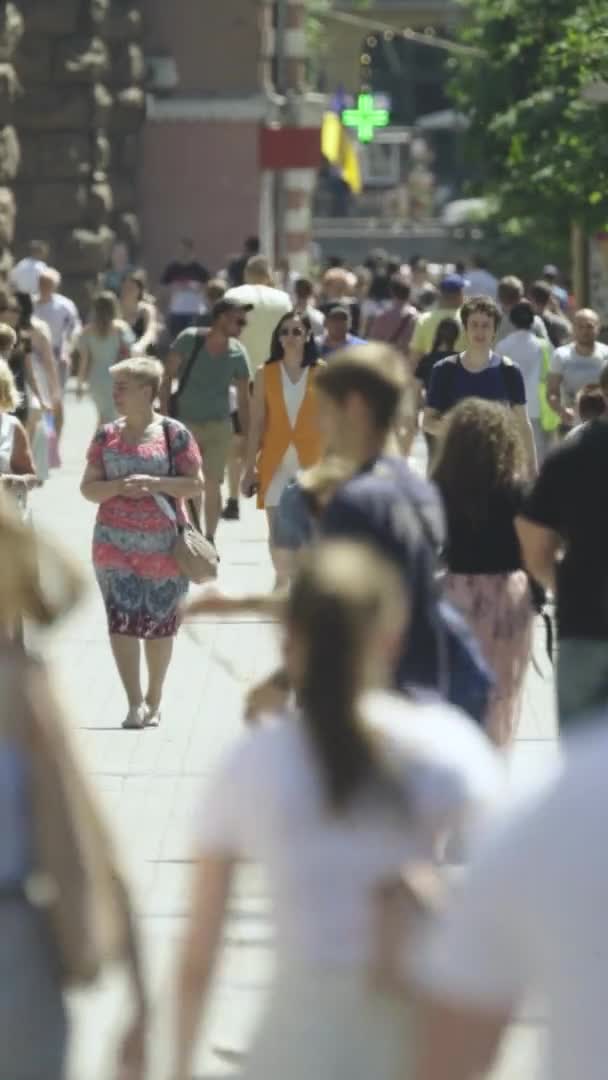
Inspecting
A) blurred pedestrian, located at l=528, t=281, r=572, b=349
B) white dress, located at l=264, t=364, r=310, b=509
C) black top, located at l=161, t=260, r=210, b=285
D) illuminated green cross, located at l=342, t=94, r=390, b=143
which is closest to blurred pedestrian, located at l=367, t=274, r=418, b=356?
blurred pedestrian, located at l=528, t=281, r=572, b=349

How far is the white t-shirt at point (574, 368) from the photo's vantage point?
55.0 ft

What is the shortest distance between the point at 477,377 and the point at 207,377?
15.5ft

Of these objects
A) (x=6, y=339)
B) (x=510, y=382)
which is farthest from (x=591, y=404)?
(x=6, y=339)

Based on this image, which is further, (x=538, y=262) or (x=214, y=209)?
(x=538, y=262)

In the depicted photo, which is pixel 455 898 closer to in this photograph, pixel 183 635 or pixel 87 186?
pixel 183 635

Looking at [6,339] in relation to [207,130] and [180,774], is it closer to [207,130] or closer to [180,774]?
[180,774]

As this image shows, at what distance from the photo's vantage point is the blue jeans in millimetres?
6910

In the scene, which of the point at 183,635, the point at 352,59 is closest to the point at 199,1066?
the point at 183,635

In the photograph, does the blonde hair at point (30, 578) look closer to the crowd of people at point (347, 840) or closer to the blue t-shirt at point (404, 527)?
the crowd of people at point (347, 840)

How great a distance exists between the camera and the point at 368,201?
9325cm

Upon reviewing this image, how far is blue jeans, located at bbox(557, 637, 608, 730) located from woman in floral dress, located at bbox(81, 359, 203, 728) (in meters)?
4.23

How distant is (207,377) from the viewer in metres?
17.6

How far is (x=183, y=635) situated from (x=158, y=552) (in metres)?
3.37

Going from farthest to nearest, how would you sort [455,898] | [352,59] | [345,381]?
[352,59]
[345,381]
[455,898]
